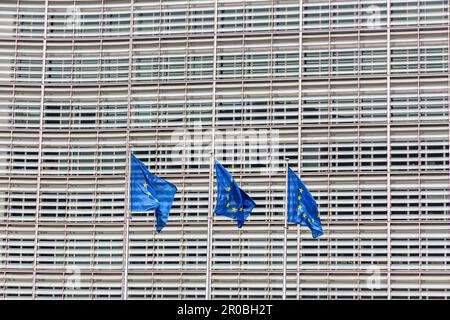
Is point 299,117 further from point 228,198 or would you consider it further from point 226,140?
point 228,198

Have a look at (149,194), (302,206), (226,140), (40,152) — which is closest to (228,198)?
(302,206)

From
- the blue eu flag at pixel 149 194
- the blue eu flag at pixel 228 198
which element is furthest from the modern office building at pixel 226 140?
the blue eu flag at pixel 149 194

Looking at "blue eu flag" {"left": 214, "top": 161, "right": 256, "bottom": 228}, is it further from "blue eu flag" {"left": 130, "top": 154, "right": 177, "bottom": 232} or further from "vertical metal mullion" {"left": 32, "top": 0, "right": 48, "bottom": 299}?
"vertical metal mullion" {"left": 32, "top": 0, "right": 48, "bottom": 299}

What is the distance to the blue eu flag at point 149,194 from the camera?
2475 inches

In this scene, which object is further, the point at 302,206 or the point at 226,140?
the point at 226,140

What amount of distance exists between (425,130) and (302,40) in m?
12.8

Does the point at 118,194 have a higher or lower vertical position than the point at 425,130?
lower

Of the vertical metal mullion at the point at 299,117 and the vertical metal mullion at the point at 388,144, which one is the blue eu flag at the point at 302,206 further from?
the vertical metal mullion at the point at 299,117

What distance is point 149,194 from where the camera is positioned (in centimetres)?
6294

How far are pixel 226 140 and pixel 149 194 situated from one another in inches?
1079
